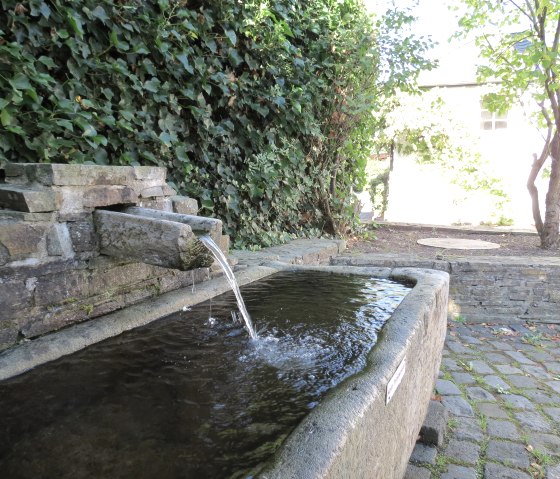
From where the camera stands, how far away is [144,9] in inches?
117

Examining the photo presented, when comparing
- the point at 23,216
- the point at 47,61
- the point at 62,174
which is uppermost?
the point at 47,61

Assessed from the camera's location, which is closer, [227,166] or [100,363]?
[100,363]

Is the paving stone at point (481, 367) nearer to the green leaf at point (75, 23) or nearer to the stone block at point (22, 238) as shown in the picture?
the stone block at point (22, 238)

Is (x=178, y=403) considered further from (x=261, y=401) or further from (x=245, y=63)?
(x=245, y=63)

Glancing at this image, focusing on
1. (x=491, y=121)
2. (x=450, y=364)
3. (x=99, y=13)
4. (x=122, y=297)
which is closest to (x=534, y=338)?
(x=450, y=364)

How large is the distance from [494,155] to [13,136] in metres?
10.8

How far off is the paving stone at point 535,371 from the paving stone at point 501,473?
1315 mm

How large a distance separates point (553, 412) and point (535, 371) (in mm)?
674

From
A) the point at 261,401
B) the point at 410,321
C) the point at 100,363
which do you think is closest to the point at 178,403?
the point at 261,401

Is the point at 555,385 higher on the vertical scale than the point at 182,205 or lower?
lower

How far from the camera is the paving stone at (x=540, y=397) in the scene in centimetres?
267

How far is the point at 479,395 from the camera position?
108 inches

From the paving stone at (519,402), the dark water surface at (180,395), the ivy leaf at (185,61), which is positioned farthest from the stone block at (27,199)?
the paving stone at (519,402)

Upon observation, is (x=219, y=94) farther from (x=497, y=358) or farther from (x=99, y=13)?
(x=497, y=358)
